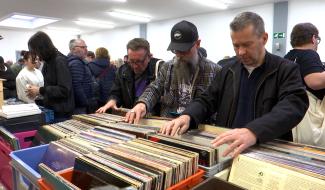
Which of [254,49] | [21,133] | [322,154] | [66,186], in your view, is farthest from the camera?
[21,133]

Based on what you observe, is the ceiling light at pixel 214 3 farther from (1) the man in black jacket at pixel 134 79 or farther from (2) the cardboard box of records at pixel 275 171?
(2) the cardboard box of records at pixel 275 171

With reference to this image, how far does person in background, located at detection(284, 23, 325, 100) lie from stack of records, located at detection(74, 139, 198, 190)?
4.88 feet

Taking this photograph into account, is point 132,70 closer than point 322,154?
No

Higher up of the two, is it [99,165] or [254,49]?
[254,49]

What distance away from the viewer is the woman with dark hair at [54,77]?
95.5 inches

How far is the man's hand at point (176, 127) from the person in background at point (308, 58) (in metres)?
Answer: 1.19

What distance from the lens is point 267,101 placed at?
1309 mm

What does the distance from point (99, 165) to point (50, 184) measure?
164 millimetres

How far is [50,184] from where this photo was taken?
2.75ft

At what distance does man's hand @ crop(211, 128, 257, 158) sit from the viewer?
36.7 inches

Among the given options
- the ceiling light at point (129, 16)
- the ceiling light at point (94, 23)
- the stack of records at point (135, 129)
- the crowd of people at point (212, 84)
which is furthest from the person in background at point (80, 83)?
the ceiling light at point (94, 23)

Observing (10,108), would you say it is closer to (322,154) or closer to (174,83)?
(174,83)

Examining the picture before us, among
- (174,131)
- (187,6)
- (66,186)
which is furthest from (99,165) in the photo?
(187,6)

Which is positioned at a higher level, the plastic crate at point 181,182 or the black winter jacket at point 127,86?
the black winter jacket at point 127,86
